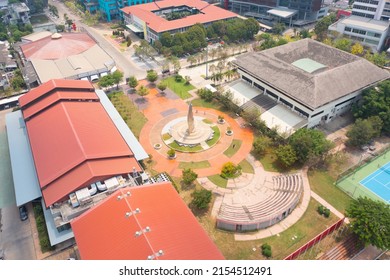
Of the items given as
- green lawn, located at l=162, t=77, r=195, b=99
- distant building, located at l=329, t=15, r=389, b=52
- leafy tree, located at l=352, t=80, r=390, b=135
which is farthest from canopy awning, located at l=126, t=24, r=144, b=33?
leafy tree, located at l=352, t=80, r=390, b=135

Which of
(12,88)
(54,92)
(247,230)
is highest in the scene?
(54,92)

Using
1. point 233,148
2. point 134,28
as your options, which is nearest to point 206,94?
point 233,148

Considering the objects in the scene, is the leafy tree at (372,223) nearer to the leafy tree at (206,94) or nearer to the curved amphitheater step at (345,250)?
the curved amphitheater step at (345,250)

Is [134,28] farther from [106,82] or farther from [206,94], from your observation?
[206,94]

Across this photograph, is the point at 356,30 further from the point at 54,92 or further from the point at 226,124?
the point at 54,92

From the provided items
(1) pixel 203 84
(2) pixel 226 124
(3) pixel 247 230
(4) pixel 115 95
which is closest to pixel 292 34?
(1) pixel 203 84

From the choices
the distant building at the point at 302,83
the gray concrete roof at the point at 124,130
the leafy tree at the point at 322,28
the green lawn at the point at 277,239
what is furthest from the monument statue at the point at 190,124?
the leafy tree at the point at 322,28

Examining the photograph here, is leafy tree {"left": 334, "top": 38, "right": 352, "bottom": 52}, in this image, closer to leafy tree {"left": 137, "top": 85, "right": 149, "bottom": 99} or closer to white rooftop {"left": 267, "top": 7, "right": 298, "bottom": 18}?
white rooftop {"left": 267, "top": 7, "right": 298, "bottom": 18}
